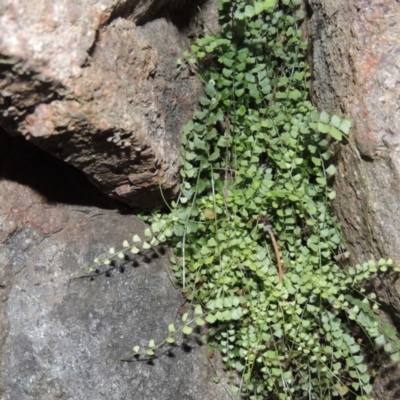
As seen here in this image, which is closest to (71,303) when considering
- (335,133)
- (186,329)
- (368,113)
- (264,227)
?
(186,329)

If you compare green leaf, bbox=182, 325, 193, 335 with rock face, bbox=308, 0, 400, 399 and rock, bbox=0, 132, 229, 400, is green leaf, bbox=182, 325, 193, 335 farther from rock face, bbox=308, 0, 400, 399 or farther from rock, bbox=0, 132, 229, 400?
rock face, bbox=308, 0, 400, 399

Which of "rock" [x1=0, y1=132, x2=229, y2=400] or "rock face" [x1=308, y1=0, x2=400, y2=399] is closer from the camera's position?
"rock face" [x1=308, y1=0, x2=400, y2=399]

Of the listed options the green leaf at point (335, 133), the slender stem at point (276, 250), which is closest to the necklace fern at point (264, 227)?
the slender stem at point (276, 250)

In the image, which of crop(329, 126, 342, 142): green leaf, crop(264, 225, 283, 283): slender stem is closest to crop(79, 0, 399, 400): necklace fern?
crop(264, 225, 283, 283): slender stem

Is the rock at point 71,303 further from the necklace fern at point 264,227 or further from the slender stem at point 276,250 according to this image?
the slender stem at point 276,250

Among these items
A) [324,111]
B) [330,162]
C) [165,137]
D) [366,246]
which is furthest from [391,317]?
[165,137]

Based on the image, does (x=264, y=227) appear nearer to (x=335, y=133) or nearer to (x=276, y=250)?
(x=276, y=250)
